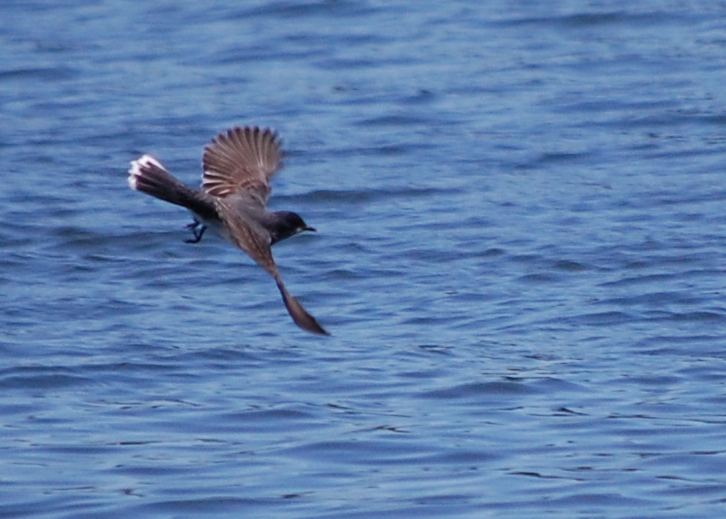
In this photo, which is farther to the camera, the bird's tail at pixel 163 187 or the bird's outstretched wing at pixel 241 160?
the bird's outstretched wing at pixel 241 160

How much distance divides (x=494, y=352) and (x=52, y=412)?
224 centimetres

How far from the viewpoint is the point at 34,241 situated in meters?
11.6

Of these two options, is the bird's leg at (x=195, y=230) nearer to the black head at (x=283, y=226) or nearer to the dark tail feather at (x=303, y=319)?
the black head at (x=283, y=226)

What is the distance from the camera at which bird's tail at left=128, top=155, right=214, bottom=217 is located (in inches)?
267

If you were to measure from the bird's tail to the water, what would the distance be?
3.95 ft

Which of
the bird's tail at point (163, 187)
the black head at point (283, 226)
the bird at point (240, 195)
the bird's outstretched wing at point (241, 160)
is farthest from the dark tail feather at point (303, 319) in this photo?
the bird's outstretched wing at point (241, 160)

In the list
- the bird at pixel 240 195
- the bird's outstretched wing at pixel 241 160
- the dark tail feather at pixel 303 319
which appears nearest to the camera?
the dark tail feather at pixel 303 319

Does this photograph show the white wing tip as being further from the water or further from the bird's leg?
the water

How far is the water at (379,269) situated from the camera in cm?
738

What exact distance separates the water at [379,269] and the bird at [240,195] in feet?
3.37

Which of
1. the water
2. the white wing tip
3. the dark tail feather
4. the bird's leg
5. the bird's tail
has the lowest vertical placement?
the water

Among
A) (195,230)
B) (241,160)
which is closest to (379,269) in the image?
(241,160)

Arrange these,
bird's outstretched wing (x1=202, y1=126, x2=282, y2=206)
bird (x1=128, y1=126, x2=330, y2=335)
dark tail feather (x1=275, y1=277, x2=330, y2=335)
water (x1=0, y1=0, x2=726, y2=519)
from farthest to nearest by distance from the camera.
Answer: bird's outstretched wing (x1=202, y1=126, x2=282, y2=206)
water (x1=0, y1=0, x2=726, y2=519)
bird (x1=128, y1=126, x2=330, y2=335)
dark tail feather (x1=275, y1=277, x2=330, y2=335)

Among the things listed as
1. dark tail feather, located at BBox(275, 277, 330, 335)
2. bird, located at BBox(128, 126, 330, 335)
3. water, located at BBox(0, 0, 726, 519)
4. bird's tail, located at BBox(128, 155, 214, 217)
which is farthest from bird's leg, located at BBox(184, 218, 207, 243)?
dark tail feather, located at BBox(275, 277, 330, 335)
